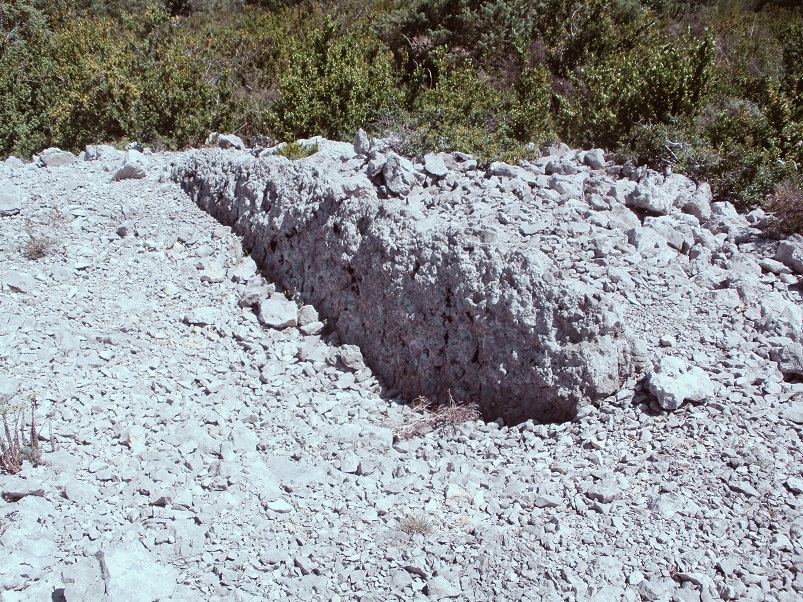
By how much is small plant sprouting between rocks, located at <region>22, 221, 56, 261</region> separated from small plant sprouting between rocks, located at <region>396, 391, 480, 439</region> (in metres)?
3.37

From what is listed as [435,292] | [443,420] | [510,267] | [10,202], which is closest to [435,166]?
[435,292]

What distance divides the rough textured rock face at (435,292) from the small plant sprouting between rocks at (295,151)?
0.20 m

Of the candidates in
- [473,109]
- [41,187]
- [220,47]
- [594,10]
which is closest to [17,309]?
[41,187]

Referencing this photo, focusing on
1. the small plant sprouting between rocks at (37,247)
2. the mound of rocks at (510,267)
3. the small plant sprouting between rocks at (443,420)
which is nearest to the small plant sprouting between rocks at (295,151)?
the mound of rocks at (510,267)

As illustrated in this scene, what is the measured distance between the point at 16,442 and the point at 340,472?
178 cm

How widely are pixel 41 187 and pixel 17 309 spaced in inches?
74.2

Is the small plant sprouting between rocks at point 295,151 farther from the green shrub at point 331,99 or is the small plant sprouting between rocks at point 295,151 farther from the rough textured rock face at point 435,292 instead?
the green shrub at point 331,99

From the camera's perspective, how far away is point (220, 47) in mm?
10695

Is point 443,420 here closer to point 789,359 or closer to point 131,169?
point 789,359

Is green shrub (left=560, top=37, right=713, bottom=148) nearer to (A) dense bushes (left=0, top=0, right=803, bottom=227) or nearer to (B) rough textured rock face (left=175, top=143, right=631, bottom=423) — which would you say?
(A) dense bushes (left=0, top=0, right=803, bottom=227)

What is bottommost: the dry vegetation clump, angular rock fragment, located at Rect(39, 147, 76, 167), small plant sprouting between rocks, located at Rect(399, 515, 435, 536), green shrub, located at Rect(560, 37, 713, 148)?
small plant sprouting between rocks, located at Rect(399, 515, 435, 536)

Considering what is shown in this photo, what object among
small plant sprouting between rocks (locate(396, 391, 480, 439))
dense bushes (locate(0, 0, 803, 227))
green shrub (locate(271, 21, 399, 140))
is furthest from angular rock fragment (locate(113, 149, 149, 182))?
small plant sprouting between rocks (locate(396, 391, 480, 439))

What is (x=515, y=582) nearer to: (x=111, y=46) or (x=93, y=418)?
(x=93, y=418)

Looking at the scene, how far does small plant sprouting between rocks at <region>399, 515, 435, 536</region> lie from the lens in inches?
131
